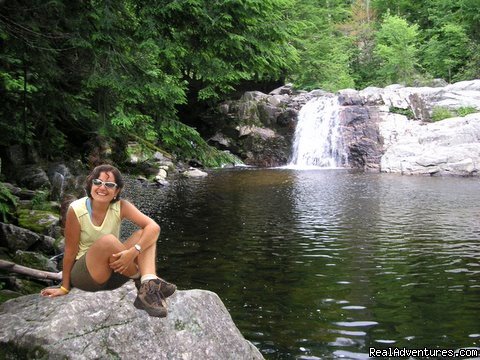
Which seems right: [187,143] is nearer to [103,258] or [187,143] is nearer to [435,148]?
[103,258]

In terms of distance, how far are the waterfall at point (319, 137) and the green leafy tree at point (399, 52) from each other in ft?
42.2

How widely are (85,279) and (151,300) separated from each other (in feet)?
2.25

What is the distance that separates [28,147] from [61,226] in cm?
442

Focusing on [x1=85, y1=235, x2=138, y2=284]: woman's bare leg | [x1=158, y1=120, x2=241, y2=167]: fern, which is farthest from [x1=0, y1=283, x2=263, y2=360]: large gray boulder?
[x1=158, y1=120, x2=241, y2=167]: fern

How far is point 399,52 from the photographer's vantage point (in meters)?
45.0

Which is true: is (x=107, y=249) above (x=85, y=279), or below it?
above

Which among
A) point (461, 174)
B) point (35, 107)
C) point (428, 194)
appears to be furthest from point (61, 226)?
point (461, 174)

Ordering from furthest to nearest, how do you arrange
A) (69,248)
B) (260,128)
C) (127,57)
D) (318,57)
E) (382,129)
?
1. (318,57)
2. (260,128)
3. (382,129)
4. (127,57)
5. (69,248)

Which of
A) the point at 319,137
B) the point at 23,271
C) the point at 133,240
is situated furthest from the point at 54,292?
the point at 319,137

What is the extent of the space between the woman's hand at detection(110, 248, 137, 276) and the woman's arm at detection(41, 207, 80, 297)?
0.45m

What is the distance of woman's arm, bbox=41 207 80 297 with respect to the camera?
4.71 m

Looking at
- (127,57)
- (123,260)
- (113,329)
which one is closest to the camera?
(113,329)

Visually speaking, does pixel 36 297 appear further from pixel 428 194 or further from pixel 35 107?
pixel 428 194

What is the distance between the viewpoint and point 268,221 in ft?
46.5
